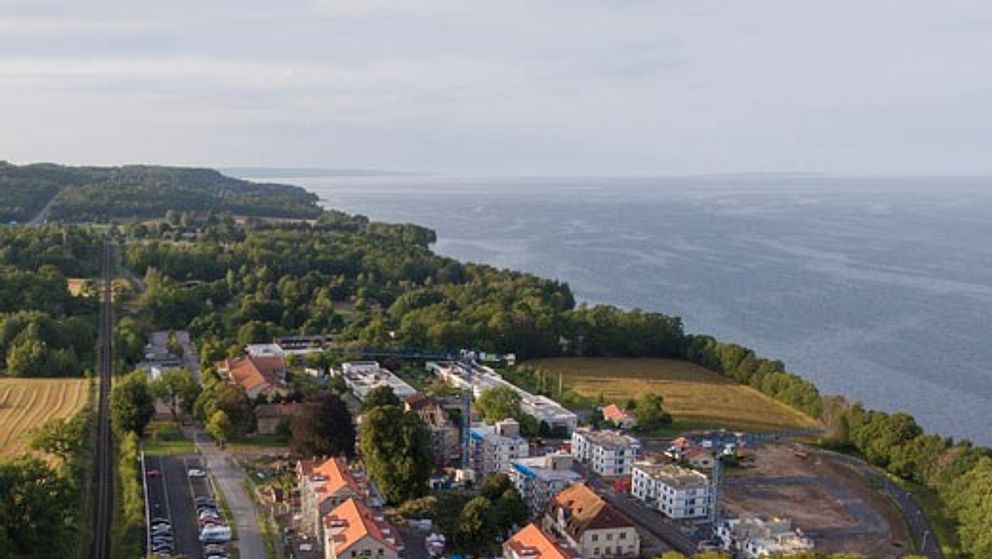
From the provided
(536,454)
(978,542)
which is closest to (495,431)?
(536,454)

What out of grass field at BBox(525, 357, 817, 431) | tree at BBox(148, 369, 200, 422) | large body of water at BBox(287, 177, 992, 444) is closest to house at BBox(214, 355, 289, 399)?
tree at BBox(148, 369, 200, 422)

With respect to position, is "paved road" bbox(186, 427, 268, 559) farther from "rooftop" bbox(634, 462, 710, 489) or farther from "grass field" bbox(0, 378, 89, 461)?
"rooftop" bbox(634, 462, 710, 489)

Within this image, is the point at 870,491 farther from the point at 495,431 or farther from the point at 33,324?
the point at 33,324

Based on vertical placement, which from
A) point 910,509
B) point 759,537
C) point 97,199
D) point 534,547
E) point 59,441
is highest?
point 97,199

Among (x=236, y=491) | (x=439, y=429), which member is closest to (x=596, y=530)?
(x=439, y=429)

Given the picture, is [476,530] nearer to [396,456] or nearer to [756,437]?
[396,456]

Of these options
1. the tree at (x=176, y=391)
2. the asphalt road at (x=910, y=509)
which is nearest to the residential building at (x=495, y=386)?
the asphalt road at (x=910, y=509)

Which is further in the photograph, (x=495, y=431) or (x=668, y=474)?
(x=495, y=431)

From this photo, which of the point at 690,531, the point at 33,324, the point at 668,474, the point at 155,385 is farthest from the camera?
the point at 33,324
